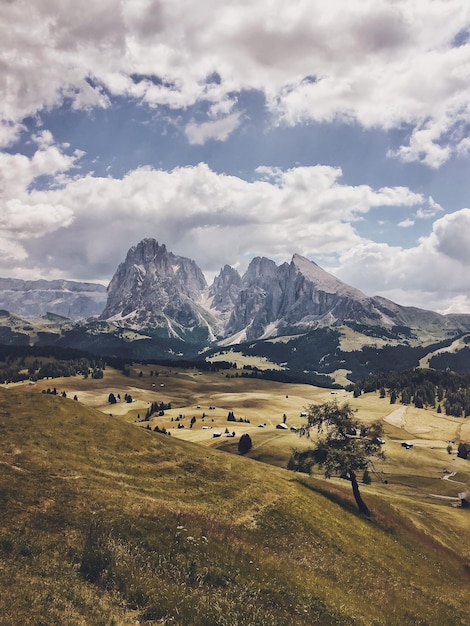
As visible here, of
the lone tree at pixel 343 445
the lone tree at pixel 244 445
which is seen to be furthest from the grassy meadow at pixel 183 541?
the lone tree at pixel 244 445

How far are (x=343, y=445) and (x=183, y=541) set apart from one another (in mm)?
44435

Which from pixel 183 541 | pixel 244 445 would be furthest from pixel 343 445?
pixel 244 445

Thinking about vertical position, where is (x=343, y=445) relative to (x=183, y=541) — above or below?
below

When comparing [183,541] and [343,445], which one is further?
[343,445]

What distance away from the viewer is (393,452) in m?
152

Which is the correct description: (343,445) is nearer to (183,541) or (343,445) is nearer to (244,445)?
(183,541)

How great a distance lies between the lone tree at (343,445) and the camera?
219 feet

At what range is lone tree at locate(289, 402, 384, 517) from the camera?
219ft

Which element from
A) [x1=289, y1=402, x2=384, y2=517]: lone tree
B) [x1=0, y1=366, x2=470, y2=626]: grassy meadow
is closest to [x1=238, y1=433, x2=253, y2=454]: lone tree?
[x1=289, y1=402, x2=384, y2=517]: lone tree

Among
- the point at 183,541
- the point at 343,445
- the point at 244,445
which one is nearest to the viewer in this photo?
the point at 183,541

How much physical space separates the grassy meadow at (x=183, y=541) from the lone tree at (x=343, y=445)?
4.32 meters

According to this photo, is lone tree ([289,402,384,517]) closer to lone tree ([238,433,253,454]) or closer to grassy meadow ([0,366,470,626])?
grassy meadow ([0,366,470,626])

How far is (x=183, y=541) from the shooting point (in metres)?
32.6

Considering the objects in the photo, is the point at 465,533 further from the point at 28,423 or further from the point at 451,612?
Result: the point at 28,423
